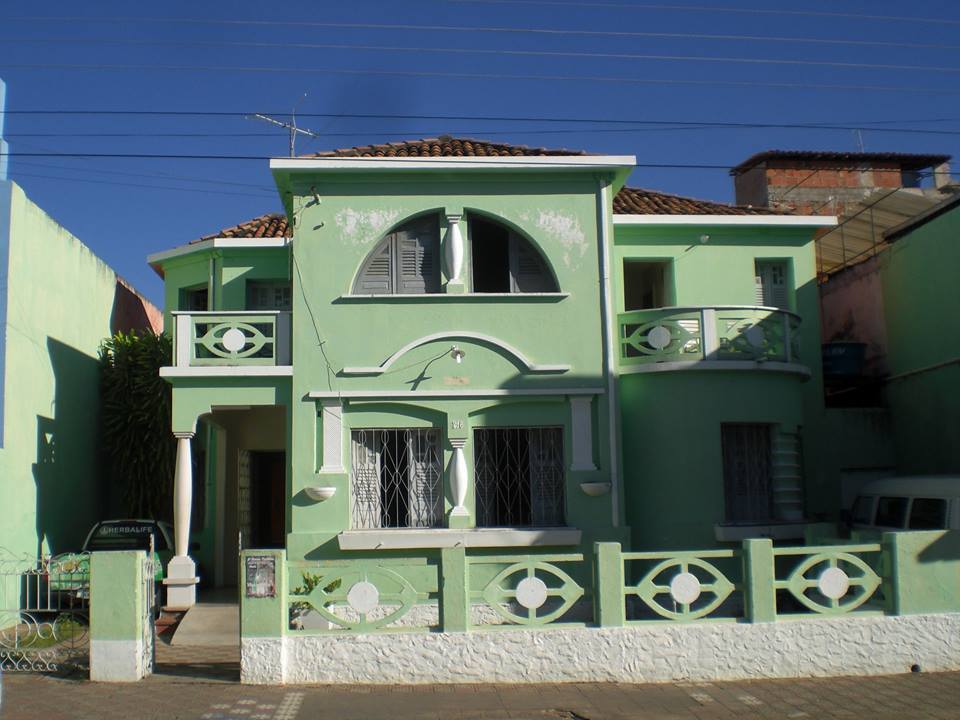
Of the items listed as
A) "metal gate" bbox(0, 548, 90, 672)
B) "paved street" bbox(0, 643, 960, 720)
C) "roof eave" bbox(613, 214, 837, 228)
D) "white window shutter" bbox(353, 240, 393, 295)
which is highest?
"roof eave" bbox(613, 214, 837, 228)

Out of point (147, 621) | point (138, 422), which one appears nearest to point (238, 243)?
point (138, 422)

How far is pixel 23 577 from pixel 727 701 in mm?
10274

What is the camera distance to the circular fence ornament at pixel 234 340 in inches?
577

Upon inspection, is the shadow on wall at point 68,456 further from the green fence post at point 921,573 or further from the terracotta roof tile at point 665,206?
the green fence post at point 921,573

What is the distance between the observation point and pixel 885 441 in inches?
709

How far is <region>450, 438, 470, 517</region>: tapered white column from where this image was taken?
46.2 ft

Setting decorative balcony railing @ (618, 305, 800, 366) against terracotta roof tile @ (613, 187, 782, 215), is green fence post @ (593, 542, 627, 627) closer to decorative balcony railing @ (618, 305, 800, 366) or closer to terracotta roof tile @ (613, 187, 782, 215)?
decorative balcony railing @ (618, 305, 800, 366)

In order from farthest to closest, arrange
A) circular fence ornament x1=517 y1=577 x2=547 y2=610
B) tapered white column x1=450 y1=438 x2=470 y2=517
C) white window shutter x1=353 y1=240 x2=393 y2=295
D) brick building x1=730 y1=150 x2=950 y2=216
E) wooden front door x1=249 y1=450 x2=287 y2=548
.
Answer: brick building x1=730 y1=150 x2=950 y2=216 < wooden front door x1=249 y1=450 x2=287 y2=548 < white window shutter x1=353 y1=240 x2=393 y2=295 < tapered white column x1=450 y1=438 x2=470 y2=517 < circular fence ornament x1=517 y1=577 x2=547 y2=610

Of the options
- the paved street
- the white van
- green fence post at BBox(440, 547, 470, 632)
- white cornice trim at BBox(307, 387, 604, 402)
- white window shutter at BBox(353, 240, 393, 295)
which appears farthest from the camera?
white window shutter at BBox(353, 240, 393, 295)

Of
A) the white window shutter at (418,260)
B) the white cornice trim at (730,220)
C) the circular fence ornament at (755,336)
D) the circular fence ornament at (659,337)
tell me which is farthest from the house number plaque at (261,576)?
the white cornice trim at (730,220)

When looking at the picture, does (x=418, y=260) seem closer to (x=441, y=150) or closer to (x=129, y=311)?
(x=441, y=150)

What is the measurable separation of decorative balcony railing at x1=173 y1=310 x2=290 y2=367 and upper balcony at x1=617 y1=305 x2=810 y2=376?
5035mm

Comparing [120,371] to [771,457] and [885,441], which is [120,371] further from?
[885,441]

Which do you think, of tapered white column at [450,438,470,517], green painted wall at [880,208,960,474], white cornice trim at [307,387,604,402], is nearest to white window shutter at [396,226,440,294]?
white cornice trim at [307,387,604,402]
